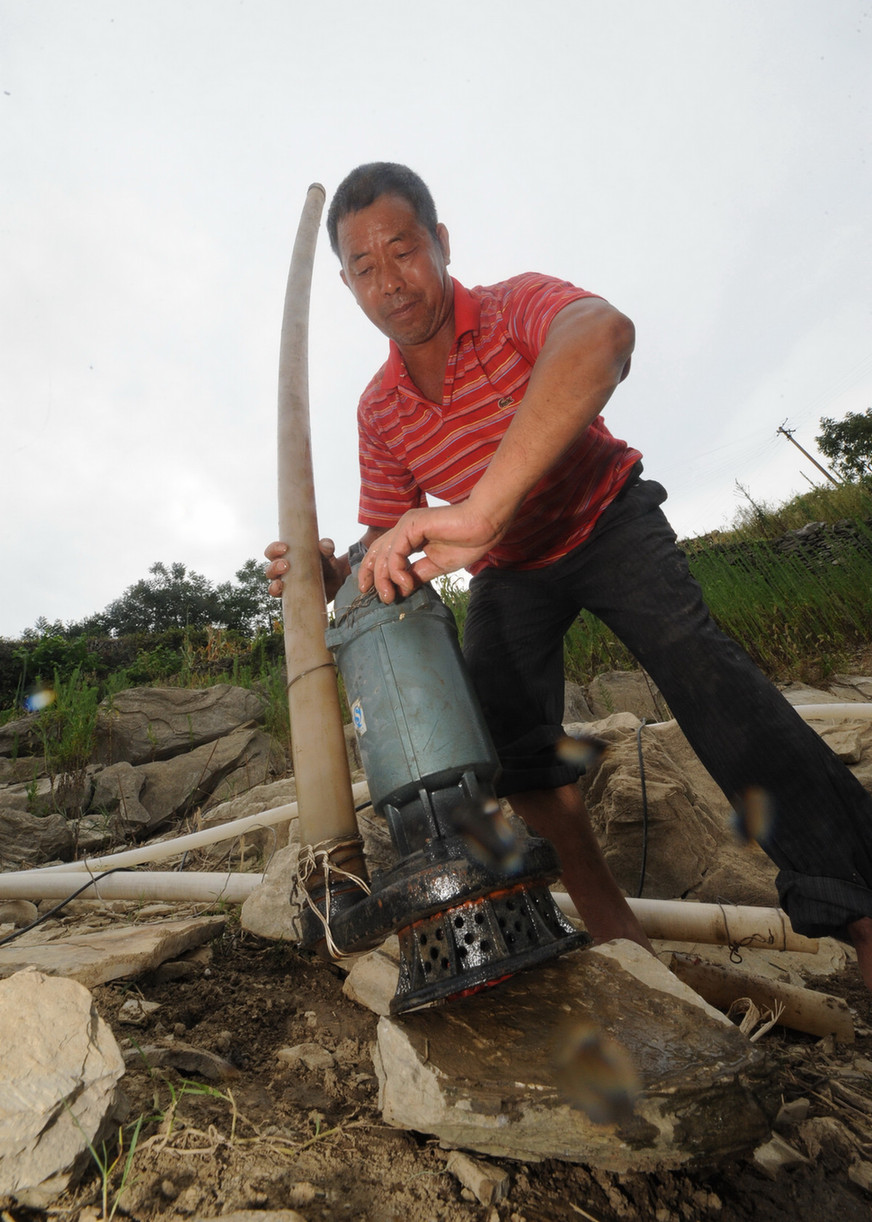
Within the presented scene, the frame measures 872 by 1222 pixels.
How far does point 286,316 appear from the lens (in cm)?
211

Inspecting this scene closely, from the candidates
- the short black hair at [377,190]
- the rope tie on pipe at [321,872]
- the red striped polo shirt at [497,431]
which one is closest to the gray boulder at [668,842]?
the red striped polo shirt at [497,431]

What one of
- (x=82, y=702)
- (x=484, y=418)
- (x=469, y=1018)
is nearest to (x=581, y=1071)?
(x=469, y=1018)

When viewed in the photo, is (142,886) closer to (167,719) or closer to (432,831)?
(432,831)

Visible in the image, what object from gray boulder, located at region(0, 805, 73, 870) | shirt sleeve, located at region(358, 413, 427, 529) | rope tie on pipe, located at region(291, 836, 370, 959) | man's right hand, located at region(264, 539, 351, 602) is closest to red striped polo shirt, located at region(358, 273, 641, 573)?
shirt sleeve, located at region(358, 413, 427, 529)

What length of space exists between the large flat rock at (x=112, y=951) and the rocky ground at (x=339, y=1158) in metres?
0.12

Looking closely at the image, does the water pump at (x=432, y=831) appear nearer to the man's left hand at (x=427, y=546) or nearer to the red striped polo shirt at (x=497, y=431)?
the man's left hand at (x=427, y=546)

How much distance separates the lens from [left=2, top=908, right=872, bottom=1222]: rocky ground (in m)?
0.81

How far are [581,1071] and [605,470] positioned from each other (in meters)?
1.32

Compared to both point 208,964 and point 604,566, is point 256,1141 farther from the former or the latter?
point 604,566

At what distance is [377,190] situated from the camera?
5.46 ft

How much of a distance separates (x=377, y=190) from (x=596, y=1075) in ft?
6.44

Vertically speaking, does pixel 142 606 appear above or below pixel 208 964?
above

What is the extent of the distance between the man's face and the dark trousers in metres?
0.73

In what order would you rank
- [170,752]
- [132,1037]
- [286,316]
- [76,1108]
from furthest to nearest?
[170,752] → [286,316] → [132,1037] → [76,1108]
